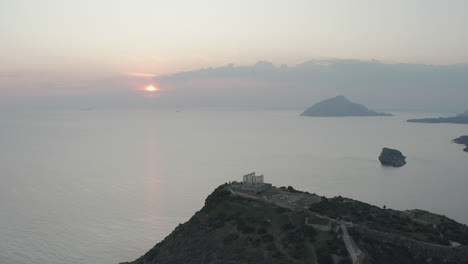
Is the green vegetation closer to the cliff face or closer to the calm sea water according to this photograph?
the cliff face

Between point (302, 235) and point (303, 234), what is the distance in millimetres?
267

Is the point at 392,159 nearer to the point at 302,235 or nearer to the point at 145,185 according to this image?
the point at 145,185

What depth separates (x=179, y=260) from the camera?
39.3 m

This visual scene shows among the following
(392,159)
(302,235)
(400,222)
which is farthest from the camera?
(392,159)

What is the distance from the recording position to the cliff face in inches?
1302

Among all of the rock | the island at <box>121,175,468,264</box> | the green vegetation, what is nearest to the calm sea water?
the rock

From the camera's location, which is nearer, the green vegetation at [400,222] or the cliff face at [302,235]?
the cliff face at [302,235]

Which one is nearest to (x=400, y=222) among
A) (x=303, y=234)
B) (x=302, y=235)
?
(x=303, y=234)

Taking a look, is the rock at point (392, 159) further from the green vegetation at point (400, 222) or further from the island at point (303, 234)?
the green vegetation at point (400, 222)

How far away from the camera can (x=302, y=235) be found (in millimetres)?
35969

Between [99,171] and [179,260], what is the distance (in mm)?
99955

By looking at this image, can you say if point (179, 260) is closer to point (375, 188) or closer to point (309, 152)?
point (375, 188)

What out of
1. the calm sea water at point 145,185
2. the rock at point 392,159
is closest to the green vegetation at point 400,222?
the calm sea water at point 145,185

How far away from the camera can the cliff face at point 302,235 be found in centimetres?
3306
